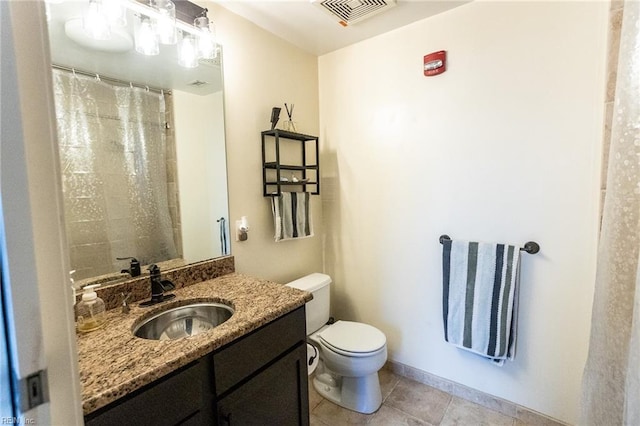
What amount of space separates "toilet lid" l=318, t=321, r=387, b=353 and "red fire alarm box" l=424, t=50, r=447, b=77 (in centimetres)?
157

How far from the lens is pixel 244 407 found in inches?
39.8

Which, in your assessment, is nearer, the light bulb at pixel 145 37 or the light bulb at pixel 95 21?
the light bulb at pixel 95 21

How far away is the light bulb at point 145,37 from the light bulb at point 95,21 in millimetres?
128

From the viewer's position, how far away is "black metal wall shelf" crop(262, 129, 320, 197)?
180 centimetres

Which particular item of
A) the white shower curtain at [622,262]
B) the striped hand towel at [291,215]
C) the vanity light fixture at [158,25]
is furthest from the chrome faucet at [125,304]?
the white shower curtain at [622,262]

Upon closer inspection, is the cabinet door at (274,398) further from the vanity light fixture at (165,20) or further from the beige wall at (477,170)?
the vanity light fixture at (165,20)

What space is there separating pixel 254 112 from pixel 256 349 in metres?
1.30

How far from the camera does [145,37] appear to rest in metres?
1.28

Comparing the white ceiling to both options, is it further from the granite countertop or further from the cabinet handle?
the cabinet handle

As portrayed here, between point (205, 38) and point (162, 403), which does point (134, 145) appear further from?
point (162, 403)

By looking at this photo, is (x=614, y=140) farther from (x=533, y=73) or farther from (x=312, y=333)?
(x=312, y=333)

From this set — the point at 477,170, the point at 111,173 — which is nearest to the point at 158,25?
the point at 111,173

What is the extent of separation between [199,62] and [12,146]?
1318 millimetres

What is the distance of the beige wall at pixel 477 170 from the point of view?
4.54ft
